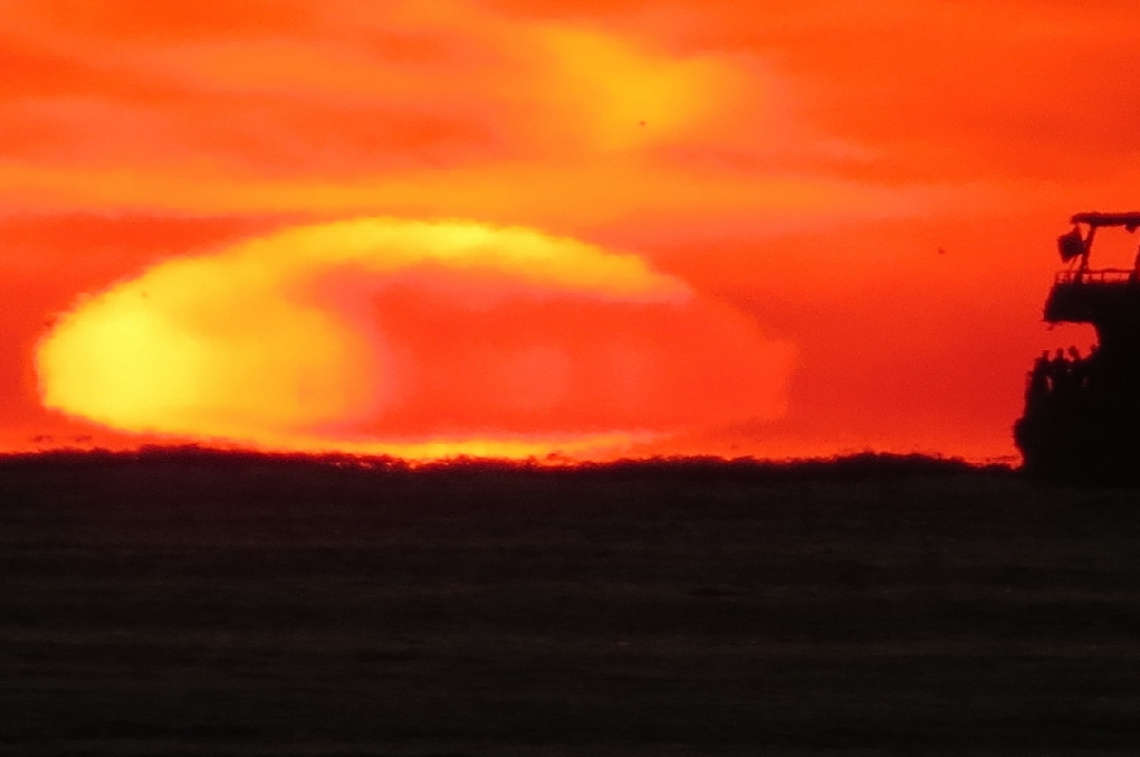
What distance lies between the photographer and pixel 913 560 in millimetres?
46375

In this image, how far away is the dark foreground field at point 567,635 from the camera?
24969mm

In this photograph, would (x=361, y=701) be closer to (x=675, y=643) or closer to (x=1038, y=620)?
(x=675, y=643)

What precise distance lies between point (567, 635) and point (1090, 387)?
3575 cm

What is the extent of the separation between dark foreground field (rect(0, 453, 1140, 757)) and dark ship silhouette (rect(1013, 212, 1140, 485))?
19.3 ft

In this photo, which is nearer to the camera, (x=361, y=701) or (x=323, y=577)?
(x=361, y=701)

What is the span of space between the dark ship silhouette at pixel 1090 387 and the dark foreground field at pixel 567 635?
589cm

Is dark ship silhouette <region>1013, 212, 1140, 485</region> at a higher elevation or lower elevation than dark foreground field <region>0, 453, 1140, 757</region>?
higher

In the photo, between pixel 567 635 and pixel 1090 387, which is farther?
pixel 1090 387

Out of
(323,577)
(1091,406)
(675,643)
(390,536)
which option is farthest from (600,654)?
(1091,406)

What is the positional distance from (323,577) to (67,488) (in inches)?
1399

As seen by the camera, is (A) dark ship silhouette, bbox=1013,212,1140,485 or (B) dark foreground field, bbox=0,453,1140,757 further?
(A) dark ship silhouette, bbox=1013,212,1140,485

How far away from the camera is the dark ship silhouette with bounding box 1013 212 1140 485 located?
64000mm

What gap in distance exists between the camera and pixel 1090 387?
66312 mm

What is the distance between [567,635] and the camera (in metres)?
33.2
